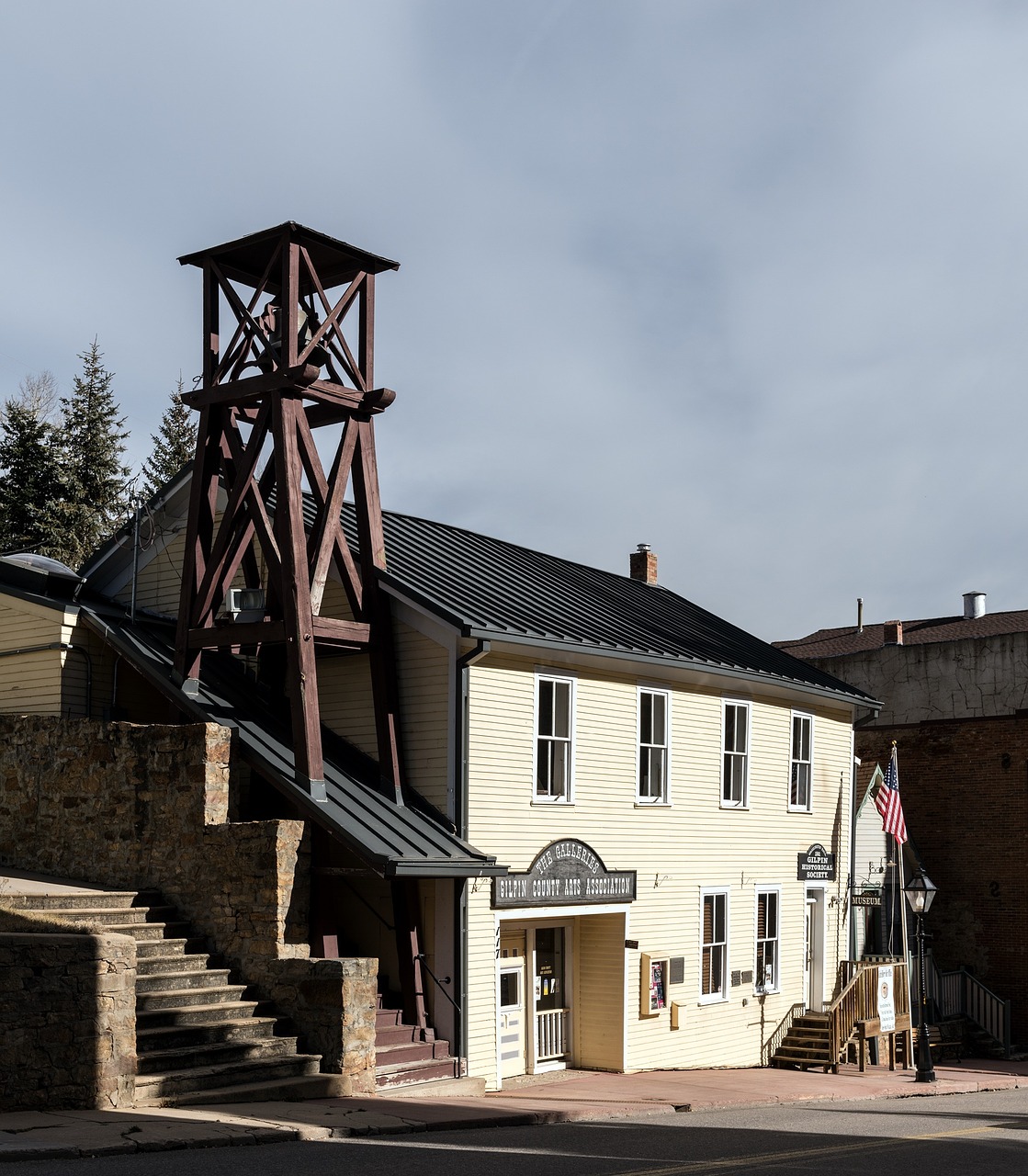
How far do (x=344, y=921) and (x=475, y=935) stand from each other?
1.93 metres

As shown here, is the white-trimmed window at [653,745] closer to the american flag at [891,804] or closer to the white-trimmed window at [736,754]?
the white-trimmed window at [736,754]

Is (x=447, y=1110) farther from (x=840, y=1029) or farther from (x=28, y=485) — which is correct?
(x=28, y=485)

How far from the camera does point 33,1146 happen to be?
11.2 m

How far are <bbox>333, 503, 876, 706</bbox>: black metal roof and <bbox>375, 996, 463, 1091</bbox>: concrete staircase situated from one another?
5.03 metres

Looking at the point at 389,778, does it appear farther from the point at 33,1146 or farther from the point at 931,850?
the point at 931,850

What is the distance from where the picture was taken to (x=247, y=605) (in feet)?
62.2

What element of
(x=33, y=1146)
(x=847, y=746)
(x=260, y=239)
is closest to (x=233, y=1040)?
(x=33, y=1146)

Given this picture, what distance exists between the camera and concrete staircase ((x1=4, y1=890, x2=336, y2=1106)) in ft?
47.2

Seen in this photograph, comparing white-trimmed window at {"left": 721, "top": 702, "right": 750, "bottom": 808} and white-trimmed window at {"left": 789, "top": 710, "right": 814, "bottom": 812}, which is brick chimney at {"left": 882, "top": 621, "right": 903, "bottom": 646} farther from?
white-trimmed window at {"left": 721, "top": 702, "right": 750, "bottom": 808}

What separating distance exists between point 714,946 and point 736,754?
3276 millimetres

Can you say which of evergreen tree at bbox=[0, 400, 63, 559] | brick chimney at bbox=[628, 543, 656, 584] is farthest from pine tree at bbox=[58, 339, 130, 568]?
brick chimney at bbox=[628, 543, 656, 584]

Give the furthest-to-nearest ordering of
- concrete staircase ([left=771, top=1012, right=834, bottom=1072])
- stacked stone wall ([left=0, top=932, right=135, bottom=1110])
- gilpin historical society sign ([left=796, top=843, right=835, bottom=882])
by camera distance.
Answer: gilpin historical society sign ([left=796, top=843, right=835, bottom=882]), concrete staircase ([left=771, top=1012, right=834, bottom=1072]), stacked stone wall ([left=0, top=932, right=135, bottom=1110])

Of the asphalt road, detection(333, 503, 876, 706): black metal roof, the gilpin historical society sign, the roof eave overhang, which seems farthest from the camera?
the gilpin historical society sign

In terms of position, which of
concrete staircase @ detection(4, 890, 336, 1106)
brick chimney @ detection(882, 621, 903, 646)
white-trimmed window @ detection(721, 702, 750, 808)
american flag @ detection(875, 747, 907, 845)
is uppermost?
brick chimney @ detection(882, 621, 903, 646)
